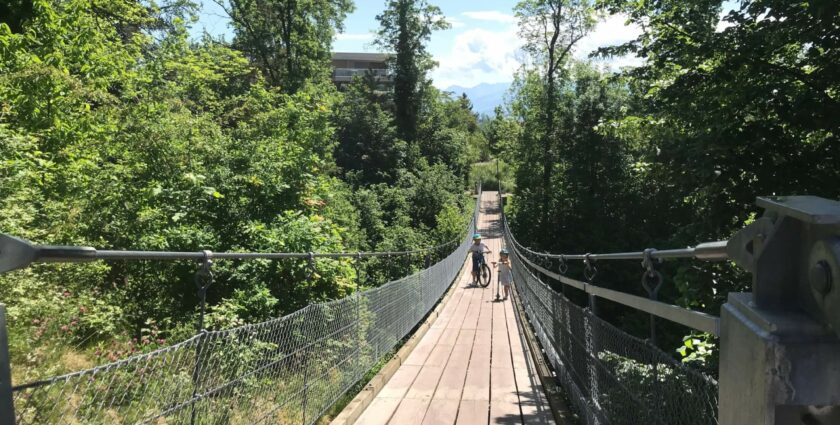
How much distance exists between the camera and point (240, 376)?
2.35m

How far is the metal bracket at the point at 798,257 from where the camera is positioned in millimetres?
631

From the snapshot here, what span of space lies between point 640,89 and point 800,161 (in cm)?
414

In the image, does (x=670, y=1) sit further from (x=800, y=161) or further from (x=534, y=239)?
(x=534, y=239)

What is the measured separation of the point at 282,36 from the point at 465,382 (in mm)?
Answer: 22513

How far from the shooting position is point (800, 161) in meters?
5.42

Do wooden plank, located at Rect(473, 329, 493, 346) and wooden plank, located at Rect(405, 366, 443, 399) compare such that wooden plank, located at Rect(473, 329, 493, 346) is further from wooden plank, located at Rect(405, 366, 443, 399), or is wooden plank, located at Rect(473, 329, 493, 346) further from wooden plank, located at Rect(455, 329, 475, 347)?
wooden plank, located at Rect(405, 366, 443, 399)

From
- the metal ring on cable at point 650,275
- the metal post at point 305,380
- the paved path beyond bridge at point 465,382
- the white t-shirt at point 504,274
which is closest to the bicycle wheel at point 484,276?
the white t-shirt at point 504,274

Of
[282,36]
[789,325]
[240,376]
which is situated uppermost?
[282,36]

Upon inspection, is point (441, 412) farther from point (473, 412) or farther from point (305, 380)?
point (305, 380)

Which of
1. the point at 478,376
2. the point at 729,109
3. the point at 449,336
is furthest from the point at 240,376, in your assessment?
the point at 729,109

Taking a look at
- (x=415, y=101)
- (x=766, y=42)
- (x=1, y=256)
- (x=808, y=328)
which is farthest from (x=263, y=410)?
(x=415, y=101)

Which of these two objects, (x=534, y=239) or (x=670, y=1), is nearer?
(x=670, y=1)

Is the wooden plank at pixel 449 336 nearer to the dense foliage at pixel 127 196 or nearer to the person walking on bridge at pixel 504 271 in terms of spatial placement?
the dense foliage at pixel 127 196

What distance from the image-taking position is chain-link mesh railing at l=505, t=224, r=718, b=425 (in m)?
1.51
